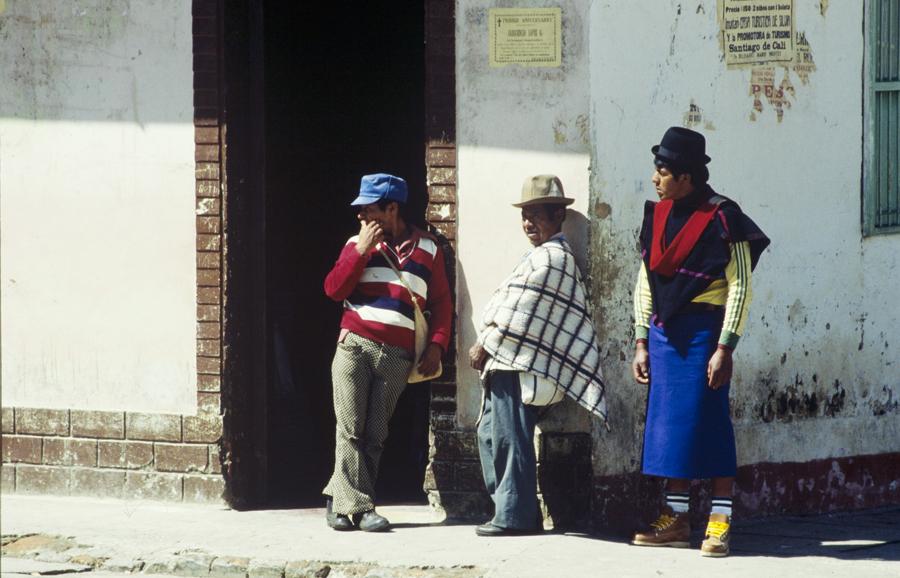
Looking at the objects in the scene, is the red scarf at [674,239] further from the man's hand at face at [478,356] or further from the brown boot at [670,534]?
the brown boot at [670,534]

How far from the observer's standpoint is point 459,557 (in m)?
6.54

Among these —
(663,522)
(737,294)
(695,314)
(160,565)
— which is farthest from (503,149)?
(160,565)

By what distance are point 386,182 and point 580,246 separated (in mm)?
998

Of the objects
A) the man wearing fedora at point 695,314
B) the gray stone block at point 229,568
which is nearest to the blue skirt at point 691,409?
the man wearing fedora at point 695,314

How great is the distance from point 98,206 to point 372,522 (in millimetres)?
2298

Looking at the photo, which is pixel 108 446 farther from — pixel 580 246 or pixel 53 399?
pixel 580 246

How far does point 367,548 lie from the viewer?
22.2ft

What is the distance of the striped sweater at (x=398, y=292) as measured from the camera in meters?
7.18

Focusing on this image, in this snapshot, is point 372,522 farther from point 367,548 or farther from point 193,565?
point 193,565

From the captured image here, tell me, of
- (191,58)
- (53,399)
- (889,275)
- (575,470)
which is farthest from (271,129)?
(889,275)

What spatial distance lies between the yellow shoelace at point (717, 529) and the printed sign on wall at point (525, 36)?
7.57 feet

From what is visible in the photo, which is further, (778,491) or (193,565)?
(778,491)

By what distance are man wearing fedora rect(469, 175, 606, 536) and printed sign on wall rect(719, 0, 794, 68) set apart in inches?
49.5

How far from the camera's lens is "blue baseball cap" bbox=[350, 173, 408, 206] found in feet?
23.3
